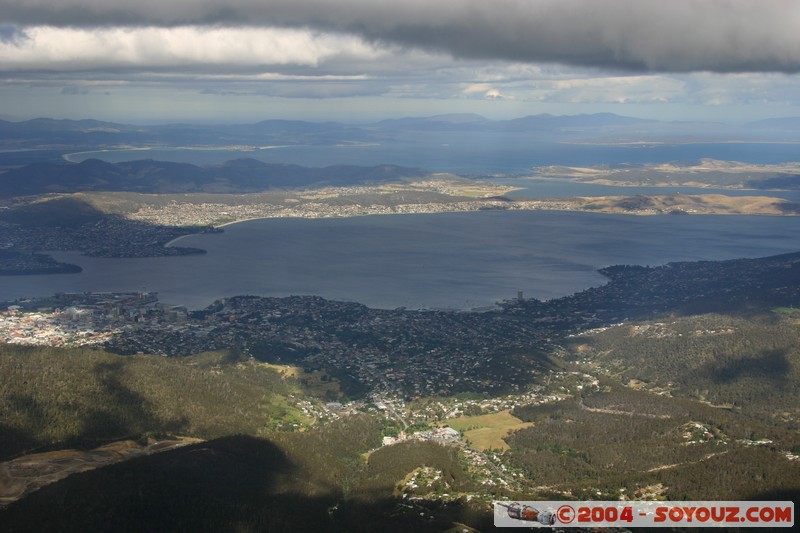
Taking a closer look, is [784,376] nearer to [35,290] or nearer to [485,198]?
[35,290]

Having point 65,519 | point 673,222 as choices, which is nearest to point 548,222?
point 673,222

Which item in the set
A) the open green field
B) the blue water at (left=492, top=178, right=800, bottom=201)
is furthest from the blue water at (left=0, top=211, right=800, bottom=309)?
the open green field

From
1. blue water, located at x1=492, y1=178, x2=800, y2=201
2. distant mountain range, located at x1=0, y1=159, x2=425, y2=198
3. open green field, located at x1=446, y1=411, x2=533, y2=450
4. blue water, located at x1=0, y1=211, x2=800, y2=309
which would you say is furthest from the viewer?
blue water, located at x1=492, y1=178, x2=800, y2=201

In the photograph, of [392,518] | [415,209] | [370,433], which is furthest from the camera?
[415,209]

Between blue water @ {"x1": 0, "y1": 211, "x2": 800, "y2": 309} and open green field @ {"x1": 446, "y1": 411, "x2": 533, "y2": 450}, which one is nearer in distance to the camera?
open green field @ {"x1": 446, "y1": 411, "x2": 533, "y2": 450}

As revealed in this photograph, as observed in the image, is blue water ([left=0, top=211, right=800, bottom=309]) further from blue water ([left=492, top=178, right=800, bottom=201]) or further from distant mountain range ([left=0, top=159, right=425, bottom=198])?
distant mountain range ([left=0, top=159, right=425, bottom=198])

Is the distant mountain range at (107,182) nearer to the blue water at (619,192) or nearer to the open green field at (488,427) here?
the blue water at (619,192)

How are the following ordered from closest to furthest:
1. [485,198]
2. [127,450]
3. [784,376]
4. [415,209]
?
1. [127,450]
2. [784,376]
3. [415,209]
4. [485,198]
